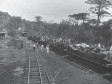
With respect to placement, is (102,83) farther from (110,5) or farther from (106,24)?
(110,5)

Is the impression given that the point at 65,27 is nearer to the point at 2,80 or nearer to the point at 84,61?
the point at 84,61

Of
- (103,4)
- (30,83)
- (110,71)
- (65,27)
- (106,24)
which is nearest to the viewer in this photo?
(30,83)

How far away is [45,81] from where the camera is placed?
16203mm

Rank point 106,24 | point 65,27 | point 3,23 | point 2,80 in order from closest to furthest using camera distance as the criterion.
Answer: point 2,80
point 106,24
point 65,27
point 3,23

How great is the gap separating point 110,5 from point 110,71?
31450 millimetres

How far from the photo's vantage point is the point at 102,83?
1647 cm

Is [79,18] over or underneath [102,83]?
over

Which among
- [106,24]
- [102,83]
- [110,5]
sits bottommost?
[102,83]

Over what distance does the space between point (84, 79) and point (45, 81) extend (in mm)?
3462

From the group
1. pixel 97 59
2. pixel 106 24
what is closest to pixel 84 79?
pixel 97 59

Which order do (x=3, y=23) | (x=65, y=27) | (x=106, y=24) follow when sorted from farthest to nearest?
(x=3, y=23)
(x=65, y=27)
(x=106, y=24)

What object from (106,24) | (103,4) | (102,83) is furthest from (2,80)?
(103,4)

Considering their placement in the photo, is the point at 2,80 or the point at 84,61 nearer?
the point at 2,80

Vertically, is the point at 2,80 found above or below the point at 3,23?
below
